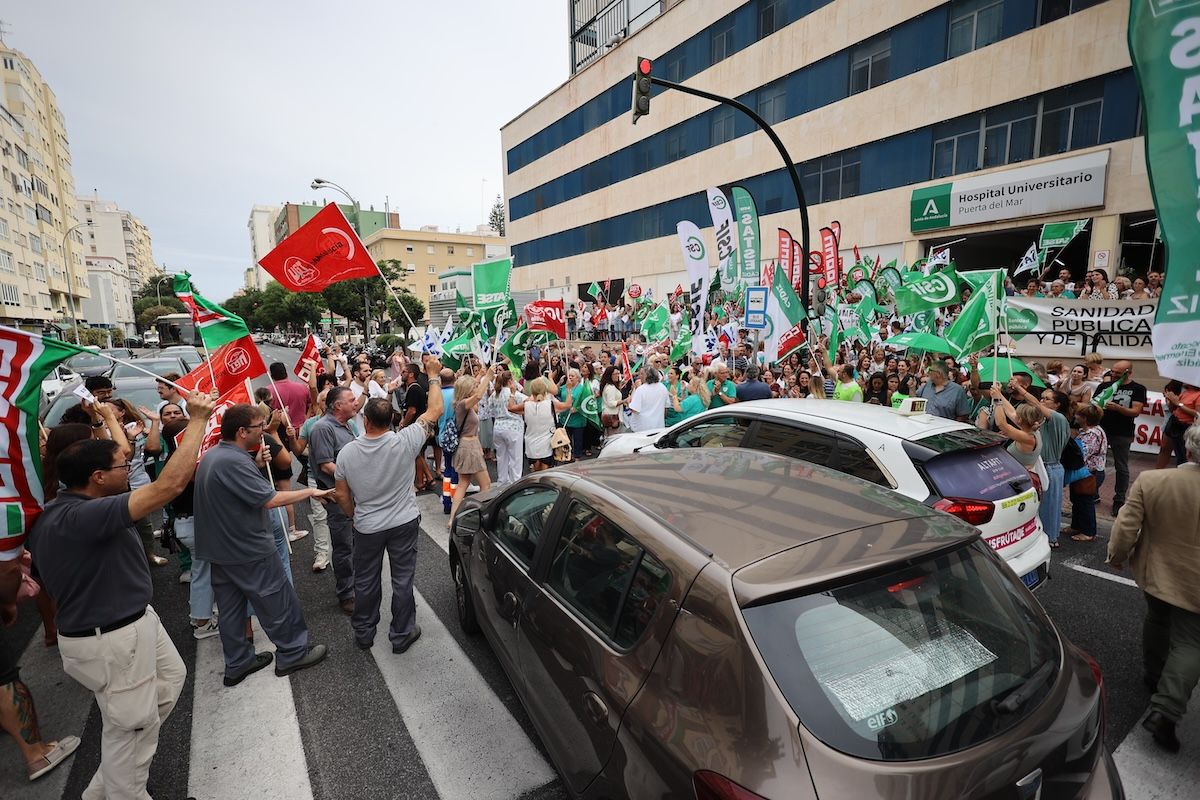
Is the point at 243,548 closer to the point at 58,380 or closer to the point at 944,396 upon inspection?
the point at 944,396

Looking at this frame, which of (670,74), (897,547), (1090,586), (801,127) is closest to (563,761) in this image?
(897,547)

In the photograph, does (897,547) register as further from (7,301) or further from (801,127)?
(7,301)

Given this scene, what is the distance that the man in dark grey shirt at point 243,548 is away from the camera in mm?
3500

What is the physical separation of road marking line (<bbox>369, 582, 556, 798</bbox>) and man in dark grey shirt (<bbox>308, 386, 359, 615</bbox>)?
2.55 ft

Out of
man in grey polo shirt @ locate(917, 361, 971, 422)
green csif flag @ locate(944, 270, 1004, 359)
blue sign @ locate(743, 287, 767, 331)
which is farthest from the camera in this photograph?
blue sign @ locate(743, 287, 767, 331)

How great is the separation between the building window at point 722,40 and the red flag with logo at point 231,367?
87.2 ft

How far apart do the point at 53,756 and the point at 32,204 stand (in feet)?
221

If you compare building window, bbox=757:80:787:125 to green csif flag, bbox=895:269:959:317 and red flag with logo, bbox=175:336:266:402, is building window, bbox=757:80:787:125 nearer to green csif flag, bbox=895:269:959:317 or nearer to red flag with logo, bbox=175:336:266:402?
green csif flag, bbox=895:269:959:317

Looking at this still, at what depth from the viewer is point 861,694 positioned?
1725 millimetres

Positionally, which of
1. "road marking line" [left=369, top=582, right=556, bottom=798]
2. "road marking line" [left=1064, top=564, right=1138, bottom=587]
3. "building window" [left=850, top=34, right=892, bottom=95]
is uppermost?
"building window" [left=850, top=34, right=892, bottom=95]

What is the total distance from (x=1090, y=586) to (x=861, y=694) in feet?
14.9

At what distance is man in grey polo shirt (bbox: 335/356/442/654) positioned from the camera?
3.88 metres

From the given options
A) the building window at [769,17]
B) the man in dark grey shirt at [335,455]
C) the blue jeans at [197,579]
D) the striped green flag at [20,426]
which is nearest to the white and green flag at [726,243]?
the man in dark grey shirt at [335,455]

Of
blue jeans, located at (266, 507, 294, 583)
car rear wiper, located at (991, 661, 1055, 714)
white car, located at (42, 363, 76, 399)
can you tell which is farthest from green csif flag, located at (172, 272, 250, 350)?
white car, located at (42, 363, 76, 399)
